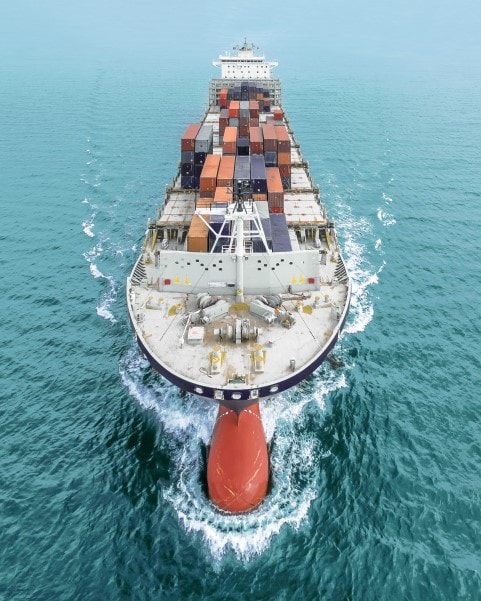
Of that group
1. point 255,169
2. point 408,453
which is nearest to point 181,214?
point 255,169

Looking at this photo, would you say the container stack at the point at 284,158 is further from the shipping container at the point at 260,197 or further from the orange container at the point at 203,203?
the orange container at the point at 203,203

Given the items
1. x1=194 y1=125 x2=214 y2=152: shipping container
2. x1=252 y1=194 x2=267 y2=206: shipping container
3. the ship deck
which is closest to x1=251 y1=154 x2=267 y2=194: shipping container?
x1=252 y1=194 x2=267 y2=206: shipping container

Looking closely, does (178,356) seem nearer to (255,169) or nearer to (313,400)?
(313,400)

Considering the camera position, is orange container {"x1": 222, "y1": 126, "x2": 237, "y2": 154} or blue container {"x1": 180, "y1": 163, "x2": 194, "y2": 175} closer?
orange container {"x1": 222, "y1": 126, "x2": 237, "y2": 154}

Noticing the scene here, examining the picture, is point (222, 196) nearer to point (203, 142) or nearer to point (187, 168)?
point (203, 142)

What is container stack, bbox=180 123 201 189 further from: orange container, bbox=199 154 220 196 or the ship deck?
the ship deck

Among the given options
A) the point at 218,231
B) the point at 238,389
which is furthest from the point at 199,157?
the point at 238,389
